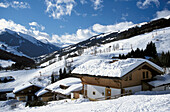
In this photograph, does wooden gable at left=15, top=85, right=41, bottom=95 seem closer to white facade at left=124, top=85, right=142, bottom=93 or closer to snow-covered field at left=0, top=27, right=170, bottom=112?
snow-covered field at left=0, top=27, right=170, bottom=112

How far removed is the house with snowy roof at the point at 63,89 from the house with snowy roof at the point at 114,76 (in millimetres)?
3720

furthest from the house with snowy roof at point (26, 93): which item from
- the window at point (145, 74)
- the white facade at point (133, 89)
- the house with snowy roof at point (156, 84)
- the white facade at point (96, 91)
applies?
the house with snowy roof at point (156, 84)

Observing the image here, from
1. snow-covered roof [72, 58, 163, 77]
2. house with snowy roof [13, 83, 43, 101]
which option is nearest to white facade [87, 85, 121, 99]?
snow-covered roof [72, 58, 163, 77]

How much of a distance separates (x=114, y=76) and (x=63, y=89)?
19.8m

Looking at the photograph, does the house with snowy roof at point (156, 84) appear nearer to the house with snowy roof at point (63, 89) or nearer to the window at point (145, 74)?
the window at point (145, 74)

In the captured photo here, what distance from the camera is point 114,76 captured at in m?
16.1

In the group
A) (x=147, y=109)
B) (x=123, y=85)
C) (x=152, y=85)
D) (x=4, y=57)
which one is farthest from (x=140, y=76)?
(x=4, y=57)

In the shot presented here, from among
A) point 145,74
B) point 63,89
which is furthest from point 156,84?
point 63,89

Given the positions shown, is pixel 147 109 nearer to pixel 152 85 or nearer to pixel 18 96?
pixel 152 85

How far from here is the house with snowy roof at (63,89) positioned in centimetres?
2508

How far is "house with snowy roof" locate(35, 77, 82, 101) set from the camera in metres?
25.1

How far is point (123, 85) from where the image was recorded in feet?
55.2

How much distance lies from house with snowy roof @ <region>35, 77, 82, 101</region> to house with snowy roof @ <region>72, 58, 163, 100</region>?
3720 mm

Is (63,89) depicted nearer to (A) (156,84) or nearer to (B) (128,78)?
(B) (128,78)
